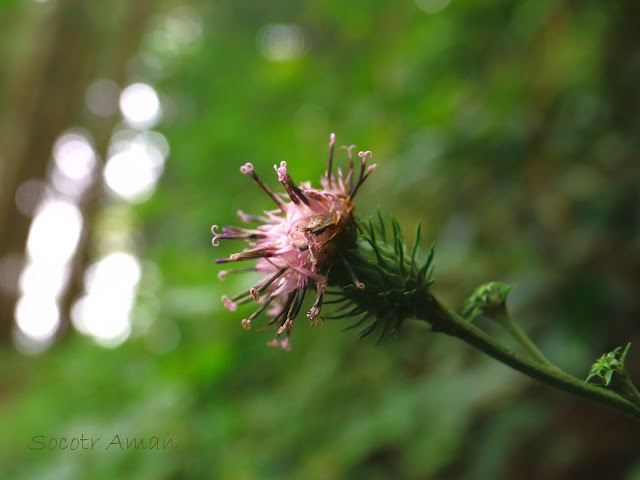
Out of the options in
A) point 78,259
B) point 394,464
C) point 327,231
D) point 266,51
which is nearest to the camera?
point 327,231

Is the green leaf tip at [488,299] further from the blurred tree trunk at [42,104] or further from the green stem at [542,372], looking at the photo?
the blurred tree trunk at [42,104]

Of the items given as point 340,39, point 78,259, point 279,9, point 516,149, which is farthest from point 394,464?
point 78,259

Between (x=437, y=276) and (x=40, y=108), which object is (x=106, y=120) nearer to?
(x=40, y=108)

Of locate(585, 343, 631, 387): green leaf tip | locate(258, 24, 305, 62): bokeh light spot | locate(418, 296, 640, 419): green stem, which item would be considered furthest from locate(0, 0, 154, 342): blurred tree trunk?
locate(585, 343, 631, 387): green leaf tip

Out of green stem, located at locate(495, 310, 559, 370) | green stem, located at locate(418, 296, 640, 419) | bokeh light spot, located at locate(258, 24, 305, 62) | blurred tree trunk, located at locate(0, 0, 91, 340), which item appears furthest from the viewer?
blurred tree trunk, located at locate(0, 0, 91, 340)

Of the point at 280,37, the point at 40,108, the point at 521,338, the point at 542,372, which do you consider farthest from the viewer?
the point at 40,108

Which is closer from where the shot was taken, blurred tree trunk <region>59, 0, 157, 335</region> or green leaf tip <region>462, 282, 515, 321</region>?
green leaf tip <region>462, 282, 515, 321</region>

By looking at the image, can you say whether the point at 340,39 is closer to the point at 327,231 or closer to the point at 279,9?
the point at 279,9

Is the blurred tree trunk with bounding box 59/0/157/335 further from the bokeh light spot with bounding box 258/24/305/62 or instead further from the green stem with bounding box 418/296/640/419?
the green stem with bounding box 418/296/640/419

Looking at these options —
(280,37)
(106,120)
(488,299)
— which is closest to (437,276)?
(488,299)
